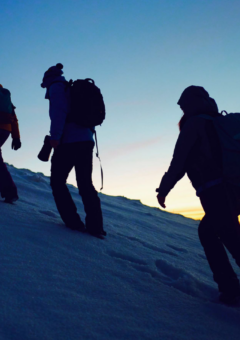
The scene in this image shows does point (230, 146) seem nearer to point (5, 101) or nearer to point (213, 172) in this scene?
point (213, 172)

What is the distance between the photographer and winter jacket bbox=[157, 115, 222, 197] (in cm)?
234

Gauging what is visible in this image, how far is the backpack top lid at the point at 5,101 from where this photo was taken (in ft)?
13.9

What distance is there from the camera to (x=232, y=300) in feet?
8.27

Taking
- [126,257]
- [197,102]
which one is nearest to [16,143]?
[126,257]

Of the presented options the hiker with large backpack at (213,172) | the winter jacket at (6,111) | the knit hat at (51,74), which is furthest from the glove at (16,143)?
the hiker with large backpack at (213,172)

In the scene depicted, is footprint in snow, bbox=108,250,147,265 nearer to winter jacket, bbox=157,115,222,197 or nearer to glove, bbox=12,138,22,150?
winter jacket, bbox=157,115,222,197

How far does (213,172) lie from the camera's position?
2.37 meters

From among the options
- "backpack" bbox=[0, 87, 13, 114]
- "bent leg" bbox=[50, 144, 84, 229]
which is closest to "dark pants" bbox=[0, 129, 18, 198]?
"backpack" bbox=[0, 87, 13, 114]

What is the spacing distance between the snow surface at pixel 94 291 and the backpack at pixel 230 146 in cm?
98

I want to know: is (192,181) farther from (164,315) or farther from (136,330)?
(136,330)

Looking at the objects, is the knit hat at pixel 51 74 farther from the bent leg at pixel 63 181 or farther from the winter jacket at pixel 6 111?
the bent leg at pixel 63 181

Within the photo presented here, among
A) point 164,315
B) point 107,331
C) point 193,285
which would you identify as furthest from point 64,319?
point 193,285

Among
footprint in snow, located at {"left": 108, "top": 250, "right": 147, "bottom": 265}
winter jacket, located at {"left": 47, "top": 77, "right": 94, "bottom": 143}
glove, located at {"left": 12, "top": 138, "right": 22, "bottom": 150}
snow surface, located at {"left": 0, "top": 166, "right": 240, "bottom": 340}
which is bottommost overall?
snow surface, located at {"left": 0, "top": 166, "right": 240, "bottom": 340}

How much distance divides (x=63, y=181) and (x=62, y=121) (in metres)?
0.67
